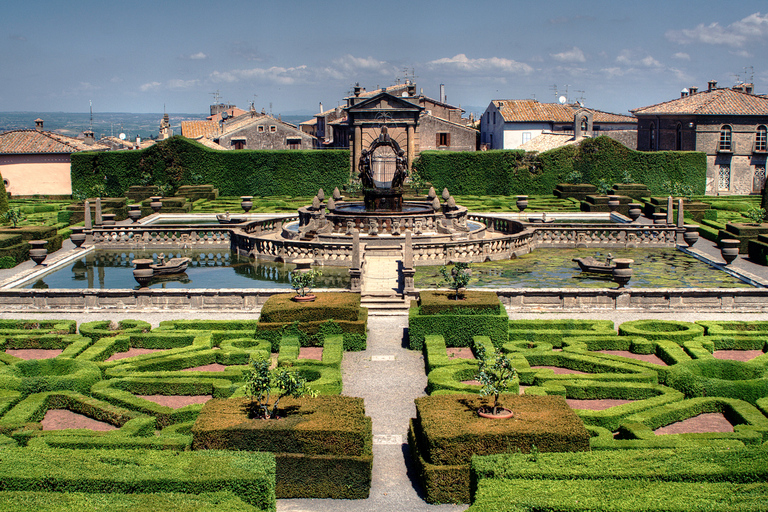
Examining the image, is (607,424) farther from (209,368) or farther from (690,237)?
(690,237)

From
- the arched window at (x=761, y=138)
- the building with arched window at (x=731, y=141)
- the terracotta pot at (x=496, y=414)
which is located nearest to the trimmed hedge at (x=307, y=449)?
the terracotta pot at (x=496, y=414)

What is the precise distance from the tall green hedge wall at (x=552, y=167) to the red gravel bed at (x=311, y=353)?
41.2 metres

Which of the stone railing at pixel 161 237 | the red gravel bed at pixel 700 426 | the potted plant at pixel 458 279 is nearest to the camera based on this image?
the red gravel bed at pixel 700 426

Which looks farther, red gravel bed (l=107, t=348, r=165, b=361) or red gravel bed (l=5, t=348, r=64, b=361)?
red gravel bed (l=5, t=348, r=64, b=361)

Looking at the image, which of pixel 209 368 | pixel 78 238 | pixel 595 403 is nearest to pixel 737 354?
pixel 595 403

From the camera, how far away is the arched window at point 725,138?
65.6 metres

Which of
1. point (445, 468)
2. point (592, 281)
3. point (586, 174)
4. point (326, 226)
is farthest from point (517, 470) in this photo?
point (586, 174)

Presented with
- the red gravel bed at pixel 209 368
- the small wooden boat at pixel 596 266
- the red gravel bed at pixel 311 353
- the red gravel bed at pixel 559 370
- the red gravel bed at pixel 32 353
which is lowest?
the red gravel bed at pixel 559 370

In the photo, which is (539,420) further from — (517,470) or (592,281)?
(592,281)

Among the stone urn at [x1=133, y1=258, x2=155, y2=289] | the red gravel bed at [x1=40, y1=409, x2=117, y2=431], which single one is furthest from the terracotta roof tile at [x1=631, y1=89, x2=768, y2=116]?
the red gravel bed at [x1=40, y1=409, x2=117, y2=431]

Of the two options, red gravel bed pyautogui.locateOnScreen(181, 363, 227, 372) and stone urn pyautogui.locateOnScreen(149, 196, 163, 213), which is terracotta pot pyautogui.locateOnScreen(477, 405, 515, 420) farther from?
stone urn pyautogui.locateOnScreen(149, 196, 163, 213)

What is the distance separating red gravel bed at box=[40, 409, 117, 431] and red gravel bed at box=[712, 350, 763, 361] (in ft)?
48.1

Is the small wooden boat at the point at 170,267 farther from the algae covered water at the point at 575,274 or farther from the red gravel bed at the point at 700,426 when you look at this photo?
the red gravel bed at the point at 700,426

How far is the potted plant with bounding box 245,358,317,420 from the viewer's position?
46.4ft
